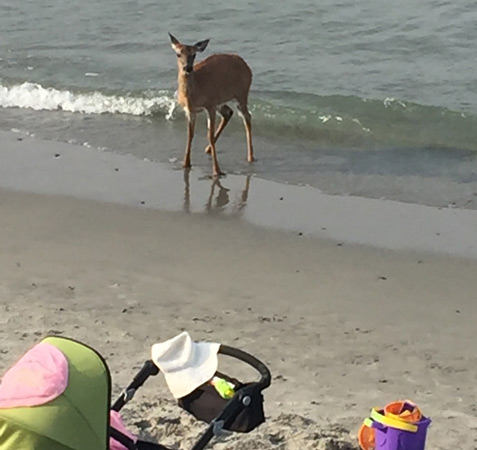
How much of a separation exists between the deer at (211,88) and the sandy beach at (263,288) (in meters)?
0.72

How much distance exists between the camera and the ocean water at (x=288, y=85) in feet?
35.1

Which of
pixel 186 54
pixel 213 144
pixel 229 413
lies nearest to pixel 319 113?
pixel 213 144

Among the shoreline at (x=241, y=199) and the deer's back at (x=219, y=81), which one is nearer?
the shoreline at (x=241, y=199)

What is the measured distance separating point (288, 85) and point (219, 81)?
311 cm

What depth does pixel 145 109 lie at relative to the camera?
1281cm

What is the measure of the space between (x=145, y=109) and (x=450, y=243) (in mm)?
5849

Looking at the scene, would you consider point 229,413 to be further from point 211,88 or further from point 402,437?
point 211,88

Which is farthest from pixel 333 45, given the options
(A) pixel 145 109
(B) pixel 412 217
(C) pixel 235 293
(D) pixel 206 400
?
(D) pixel 206 400

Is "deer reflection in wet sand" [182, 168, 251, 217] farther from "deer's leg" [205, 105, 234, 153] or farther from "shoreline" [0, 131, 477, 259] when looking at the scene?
"deer's leg" [205, 105, 234, 153]

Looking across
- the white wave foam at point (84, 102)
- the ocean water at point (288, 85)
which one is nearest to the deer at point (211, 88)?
the ocean water at point (288, 85)

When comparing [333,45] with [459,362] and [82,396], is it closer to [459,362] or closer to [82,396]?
[459,362]

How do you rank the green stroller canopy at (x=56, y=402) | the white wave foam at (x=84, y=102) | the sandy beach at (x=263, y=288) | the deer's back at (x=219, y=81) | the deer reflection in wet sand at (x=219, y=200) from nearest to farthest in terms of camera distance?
the green stroller canopy at (x=56, y=402) → the sandy beach at (x=263, y=288) → the deer reflection in wet sand at (x=219, y=200) → the deer's back at (x=219, y=81) → the white wave foam at (x=84, y=102)

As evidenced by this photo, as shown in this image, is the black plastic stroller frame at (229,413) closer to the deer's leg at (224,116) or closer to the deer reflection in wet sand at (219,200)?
the deer reflection in wet sand at (219,200)

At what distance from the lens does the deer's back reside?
34.5ft
